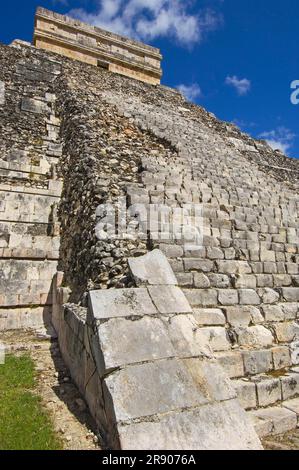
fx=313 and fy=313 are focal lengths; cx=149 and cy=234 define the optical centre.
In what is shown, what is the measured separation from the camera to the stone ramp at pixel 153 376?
2832 mm

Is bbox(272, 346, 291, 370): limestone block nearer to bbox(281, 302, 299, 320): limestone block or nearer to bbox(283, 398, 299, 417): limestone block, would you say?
bbox(283, 398, 299, 417): limestone block

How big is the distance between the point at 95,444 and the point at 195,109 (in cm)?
1600

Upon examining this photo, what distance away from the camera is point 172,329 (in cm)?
380

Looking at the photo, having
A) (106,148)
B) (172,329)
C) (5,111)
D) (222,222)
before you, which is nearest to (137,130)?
(106,148)

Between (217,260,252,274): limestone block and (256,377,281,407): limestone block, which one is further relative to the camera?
(217,260,252,274): limestone block

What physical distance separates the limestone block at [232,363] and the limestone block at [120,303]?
3.76ft

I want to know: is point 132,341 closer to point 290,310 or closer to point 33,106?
point 290,310

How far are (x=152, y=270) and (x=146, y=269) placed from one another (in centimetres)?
10

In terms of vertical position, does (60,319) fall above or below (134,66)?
below

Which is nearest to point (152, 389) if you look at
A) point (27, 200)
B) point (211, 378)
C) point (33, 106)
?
point (211, 378)

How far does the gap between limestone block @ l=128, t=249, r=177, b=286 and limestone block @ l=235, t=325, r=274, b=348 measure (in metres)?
1.28

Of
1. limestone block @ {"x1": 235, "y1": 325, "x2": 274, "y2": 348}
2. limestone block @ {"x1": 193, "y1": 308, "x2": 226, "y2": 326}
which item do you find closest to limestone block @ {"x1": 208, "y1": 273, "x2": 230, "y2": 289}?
limestone block @ {"x1": 193, "y1": 308, "x2": 226, "y2": 326}

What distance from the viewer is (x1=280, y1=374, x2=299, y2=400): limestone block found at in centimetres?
411
